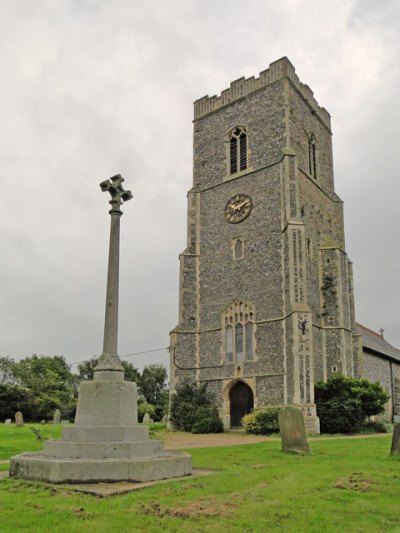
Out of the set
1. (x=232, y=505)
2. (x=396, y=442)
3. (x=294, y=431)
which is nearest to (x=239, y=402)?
(x=294, y=431)

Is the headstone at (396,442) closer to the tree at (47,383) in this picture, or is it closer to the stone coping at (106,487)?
the stone coping at (106,487)

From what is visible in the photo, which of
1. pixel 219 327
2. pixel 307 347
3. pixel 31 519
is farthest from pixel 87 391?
pixel 219 327

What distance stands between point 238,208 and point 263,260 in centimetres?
383

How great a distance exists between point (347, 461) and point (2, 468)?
24.4 ft

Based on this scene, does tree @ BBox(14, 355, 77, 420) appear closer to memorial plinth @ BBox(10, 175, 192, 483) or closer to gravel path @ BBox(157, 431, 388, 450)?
gravel path @ BBox(157, 431, 388, 450)

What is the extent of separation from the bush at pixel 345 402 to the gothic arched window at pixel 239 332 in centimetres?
418

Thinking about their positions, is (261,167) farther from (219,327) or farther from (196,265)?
(219,327)

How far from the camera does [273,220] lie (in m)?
27.7

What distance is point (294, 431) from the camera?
43.2 feet

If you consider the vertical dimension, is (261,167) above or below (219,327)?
above

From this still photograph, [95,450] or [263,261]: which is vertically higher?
[263,261]

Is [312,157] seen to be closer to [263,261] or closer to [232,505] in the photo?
[263,261]

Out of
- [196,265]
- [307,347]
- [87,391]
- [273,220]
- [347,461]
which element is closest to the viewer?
[87,391]

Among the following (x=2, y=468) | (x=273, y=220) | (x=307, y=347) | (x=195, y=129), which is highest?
(x=195, y=129)
